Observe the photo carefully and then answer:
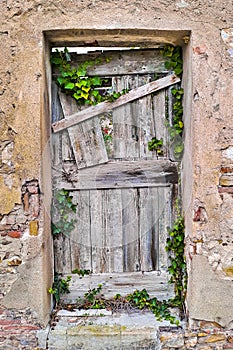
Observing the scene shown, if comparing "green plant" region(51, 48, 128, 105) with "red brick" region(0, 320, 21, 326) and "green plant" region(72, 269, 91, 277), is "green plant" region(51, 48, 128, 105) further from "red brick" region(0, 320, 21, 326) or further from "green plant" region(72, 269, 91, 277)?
"red brick" region(0, 320, 21, 326)

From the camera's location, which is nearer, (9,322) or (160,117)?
(9,322)

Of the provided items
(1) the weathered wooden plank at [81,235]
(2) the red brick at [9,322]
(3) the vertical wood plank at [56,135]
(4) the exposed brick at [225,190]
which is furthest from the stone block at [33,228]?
(4) the exposed brick at [225,190]

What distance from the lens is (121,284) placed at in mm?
3074

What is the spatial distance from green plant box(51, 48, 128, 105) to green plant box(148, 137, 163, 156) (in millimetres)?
441

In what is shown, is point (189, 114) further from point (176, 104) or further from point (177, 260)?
point (177, 260)

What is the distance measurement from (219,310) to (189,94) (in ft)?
5.17

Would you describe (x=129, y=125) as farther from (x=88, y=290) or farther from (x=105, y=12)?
(x=88, y=290)

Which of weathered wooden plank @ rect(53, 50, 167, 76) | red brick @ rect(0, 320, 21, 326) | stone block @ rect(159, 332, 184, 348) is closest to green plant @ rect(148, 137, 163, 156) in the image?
weathered wooden plank @ rect(53, 50, 167, 76)

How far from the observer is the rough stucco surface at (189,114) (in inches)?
103

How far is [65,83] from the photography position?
2.89 m

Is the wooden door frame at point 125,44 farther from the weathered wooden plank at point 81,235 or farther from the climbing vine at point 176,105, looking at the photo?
the weathered wooden plank at point 81,235

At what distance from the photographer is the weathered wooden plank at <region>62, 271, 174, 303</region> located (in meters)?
3.07

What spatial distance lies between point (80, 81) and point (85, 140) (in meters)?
0.45

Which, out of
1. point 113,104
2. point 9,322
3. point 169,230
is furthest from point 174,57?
point 9,322
